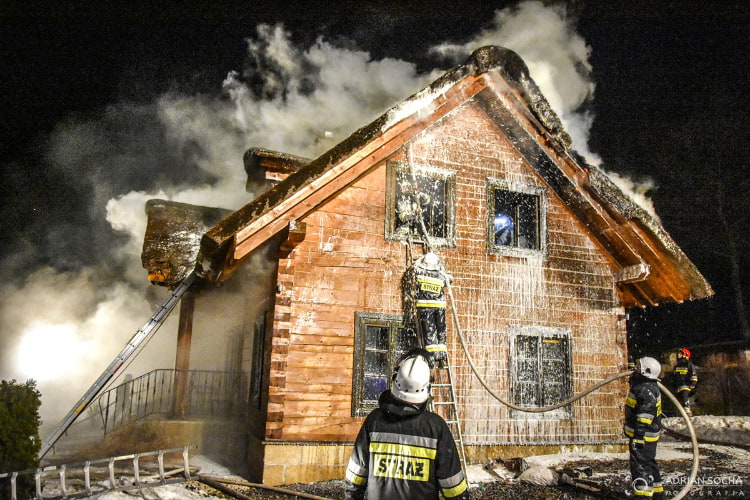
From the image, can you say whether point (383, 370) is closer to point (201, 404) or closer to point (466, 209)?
point (466, 209)

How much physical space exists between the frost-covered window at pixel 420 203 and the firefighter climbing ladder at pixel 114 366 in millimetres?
4368

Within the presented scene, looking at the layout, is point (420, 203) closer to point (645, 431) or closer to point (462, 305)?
point (462, 305)

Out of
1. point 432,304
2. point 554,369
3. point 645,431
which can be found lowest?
point 645,431

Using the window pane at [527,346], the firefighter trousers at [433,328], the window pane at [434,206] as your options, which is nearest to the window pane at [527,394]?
the window pane at [527,346]

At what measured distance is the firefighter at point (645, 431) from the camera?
6.45 meters

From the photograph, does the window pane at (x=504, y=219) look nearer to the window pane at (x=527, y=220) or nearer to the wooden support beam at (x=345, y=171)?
the window pane at (x=527, y=220)

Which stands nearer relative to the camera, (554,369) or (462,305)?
(462,305)

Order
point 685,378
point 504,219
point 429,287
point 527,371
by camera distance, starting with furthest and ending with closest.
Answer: point 504,219
point 685,378
point 527,371
point 429,287

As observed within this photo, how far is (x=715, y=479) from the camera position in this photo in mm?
7492

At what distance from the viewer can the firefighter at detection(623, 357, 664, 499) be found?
645 centimetres

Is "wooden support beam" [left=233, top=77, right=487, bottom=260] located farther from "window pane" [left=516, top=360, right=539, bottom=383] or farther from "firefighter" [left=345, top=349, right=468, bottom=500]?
"window pane" [left=516, top=360, right=539, bottom=383]

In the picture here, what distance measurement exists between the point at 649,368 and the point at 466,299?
323 cm

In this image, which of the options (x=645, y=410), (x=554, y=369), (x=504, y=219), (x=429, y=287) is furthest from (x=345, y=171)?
(x=645, y=410)

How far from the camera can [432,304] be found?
25.8 feet
